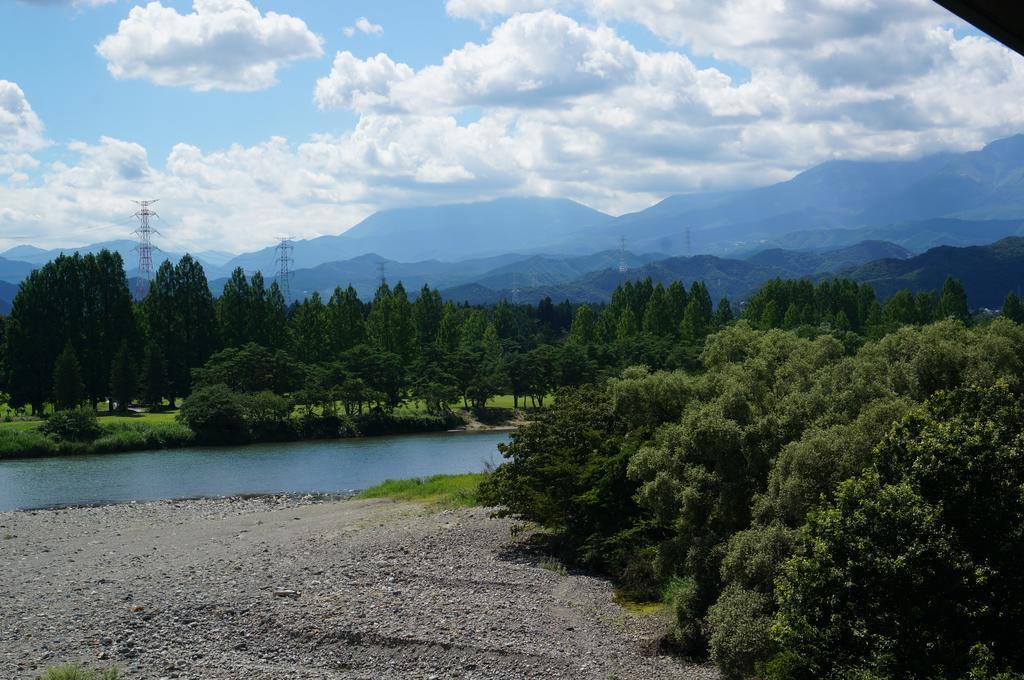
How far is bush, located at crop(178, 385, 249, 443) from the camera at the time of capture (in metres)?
53.2

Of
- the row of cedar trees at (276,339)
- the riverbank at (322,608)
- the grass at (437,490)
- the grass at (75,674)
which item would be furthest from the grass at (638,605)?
the row of cedar trees at (276,339)

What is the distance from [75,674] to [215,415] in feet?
133

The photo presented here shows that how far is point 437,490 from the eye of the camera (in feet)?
110

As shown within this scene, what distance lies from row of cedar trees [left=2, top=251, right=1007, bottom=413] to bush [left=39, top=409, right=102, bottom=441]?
25.8 ft

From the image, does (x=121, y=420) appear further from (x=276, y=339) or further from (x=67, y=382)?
(x=276, y=339)

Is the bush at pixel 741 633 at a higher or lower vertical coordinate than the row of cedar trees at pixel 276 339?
lower

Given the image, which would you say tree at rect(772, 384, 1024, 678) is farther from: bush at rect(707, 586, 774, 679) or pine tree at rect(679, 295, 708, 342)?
pine tree at rect(679, 295, 708, 342)

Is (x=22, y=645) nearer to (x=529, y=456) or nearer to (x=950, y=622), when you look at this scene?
(x=529, y=456)

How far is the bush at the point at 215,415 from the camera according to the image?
175 ft

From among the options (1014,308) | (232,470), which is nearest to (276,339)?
(232,470)

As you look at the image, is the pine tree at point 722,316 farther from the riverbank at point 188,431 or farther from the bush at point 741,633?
the bush at point 741,633

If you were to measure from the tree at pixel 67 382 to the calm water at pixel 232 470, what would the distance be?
10.5 m

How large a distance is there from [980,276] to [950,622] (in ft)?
692

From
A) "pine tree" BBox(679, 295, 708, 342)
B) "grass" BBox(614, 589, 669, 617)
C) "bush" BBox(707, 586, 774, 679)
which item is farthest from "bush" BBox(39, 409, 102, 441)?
"pine tree" BBox(679, 295, 708, 342)
